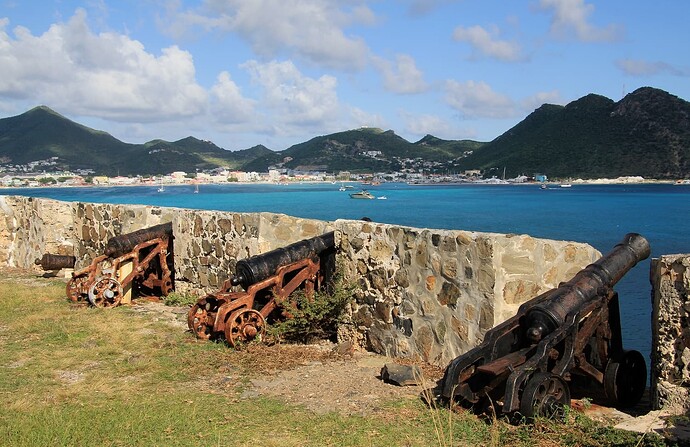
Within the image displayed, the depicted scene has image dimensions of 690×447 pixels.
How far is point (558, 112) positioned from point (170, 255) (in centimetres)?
12509

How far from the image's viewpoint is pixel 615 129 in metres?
107

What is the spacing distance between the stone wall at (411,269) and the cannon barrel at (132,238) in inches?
21.9

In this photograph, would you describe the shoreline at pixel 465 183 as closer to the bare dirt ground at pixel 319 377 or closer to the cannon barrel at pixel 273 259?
→ the cannon barrel at pixel 273 259

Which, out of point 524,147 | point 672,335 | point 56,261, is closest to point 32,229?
point 56,261

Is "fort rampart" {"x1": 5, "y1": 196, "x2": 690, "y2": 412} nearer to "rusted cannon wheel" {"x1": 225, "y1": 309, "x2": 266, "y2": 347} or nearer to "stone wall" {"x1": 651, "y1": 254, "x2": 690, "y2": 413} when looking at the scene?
"stone wall" {"x1": 651, "y1": 254, "x2": 690, "y2": 413}

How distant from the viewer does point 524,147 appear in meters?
129

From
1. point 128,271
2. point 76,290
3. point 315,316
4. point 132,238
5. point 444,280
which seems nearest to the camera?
point 444,280

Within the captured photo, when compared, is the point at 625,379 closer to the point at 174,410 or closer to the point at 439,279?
the point at 439,279

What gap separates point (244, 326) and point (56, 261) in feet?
24.3

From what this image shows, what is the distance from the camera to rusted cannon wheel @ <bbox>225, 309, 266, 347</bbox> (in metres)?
7.22

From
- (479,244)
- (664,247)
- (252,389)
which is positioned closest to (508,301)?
(479,244)

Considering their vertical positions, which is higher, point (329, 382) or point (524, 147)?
point (524, 147)

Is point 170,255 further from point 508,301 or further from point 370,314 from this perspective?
point 508,301

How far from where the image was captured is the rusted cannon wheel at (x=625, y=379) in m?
5.23
